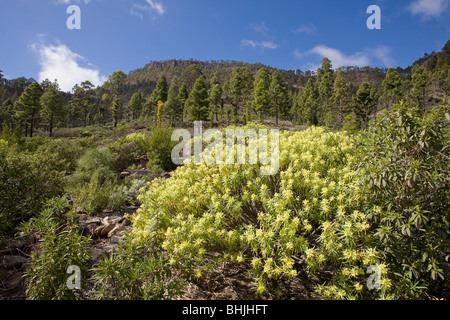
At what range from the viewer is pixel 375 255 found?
2.05 metres

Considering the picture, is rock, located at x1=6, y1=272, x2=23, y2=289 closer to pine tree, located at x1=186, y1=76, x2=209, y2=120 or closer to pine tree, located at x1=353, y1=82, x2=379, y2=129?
pine tree, located at x1=186, y1=76, x2=209, y2=120

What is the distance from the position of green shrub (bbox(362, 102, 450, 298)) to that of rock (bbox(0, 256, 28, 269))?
4100mm

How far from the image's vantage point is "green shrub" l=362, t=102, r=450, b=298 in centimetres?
203

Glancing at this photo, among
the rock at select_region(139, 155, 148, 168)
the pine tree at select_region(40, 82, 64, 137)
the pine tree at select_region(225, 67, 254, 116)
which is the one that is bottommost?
the rock at select_region(139, 155, 148, 168)

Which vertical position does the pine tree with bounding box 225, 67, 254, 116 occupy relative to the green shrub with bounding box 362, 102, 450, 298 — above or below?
above

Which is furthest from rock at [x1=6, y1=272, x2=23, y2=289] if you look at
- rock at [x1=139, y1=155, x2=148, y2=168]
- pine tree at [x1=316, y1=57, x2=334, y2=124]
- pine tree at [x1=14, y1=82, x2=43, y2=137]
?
pine tree at [x1=316, y1=57, x2=334, y2=124]

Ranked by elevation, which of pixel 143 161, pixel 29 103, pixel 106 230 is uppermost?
pixel 29 103

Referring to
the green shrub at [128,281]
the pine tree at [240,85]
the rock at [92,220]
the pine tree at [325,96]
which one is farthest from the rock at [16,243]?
the pine tree at [325,96]

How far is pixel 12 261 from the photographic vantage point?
9.71 feet

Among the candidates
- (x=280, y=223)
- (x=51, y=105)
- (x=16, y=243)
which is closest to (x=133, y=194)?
(x=16, y=243)

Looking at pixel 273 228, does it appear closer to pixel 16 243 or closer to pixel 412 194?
pixel 412 194

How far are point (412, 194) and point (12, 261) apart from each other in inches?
181
